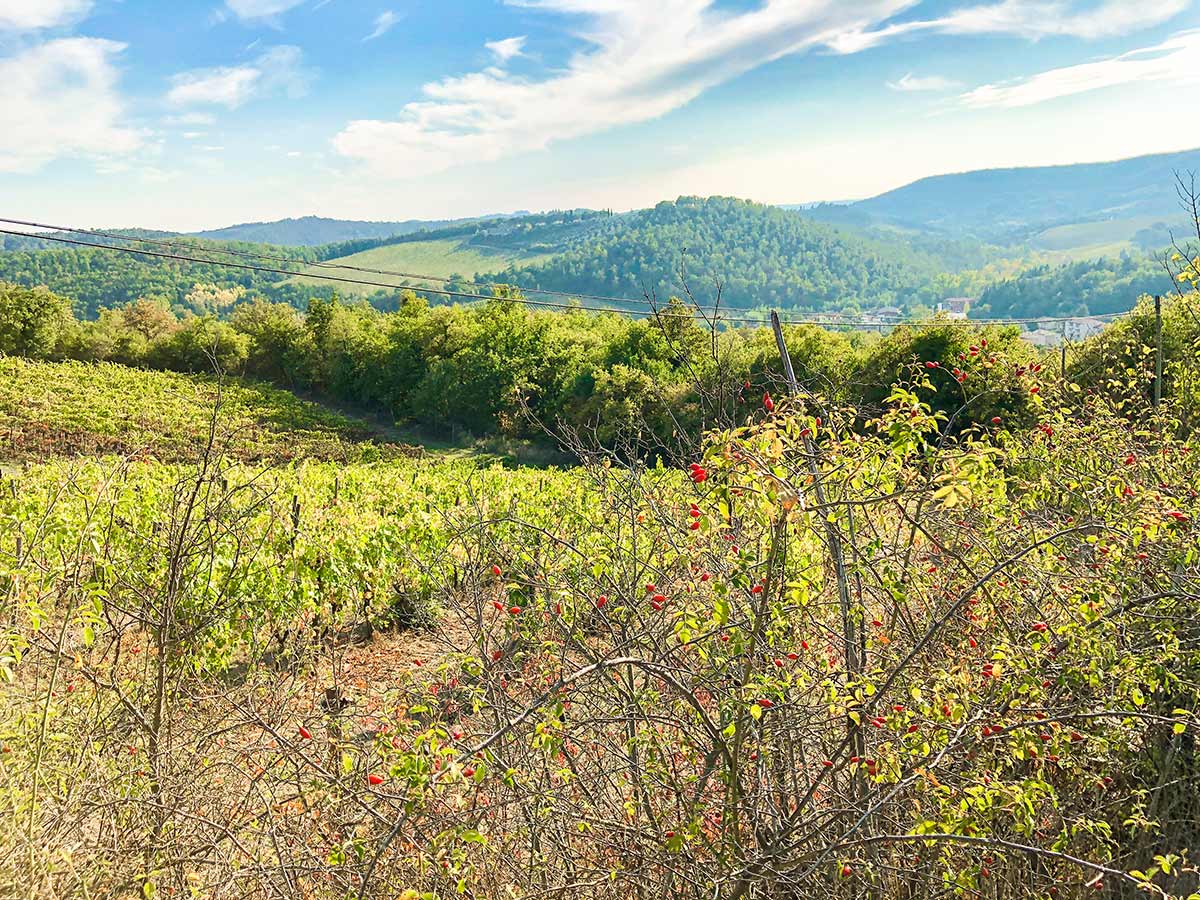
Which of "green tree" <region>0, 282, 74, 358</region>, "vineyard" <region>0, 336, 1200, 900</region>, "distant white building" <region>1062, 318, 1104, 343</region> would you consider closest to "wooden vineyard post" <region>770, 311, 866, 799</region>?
"vineyard" <region>0, 336, 1200, 900</region>

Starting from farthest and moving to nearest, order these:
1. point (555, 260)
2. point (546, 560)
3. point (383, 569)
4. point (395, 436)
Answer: point (555, 260)
point (395, 436)
point (383, 569)
point (546, 560)

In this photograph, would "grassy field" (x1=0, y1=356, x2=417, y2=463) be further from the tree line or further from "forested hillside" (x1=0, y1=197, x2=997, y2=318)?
"forested hillside" (x1=0, y1=197, x2=997, y2=318)

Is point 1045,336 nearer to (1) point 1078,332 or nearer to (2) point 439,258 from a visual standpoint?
(1) point 1078,332

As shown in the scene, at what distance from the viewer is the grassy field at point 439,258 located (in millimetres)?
151250

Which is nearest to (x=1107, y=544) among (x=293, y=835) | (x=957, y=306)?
(x=293, y=835)

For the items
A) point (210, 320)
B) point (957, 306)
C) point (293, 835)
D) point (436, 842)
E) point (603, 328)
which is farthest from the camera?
point (957, 306)

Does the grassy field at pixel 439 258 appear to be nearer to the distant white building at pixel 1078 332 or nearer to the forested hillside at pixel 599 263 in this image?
the forested hillside at pixel 599 263

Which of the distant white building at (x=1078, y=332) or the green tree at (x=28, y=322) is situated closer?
the distant white building at (x=1078, y=332)

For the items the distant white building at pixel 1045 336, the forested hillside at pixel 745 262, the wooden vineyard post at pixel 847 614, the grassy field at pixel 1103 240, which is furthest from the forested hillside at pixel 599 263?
the wooden vineyard post at pixel 847 614

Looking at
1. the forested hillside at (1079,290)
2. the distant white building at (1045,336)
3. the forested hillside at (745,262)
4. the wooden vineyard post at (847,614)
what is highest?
the forested hillside at (745,262)

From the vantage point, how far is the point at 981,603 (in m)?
3.47

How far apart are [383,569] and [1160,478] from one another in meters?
8.31

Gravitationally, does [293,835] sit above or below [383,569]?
above

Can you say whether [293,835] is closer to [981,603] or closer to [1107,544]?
[981,603]
